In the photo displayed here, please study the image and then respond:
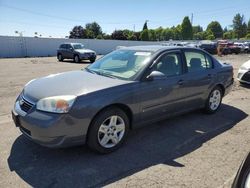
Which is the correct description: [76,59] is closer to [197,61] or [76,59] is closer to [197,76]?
[197,61]

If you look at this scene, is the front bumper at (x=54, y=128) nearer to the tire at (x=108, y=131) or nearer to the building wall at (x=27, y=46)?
the tire at (x=108, y=131)

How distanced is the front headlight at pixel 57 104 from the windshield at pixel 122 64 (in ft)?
3.67

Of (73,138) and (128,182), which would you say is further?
(73,138)

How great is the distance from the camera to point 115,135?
4.03m

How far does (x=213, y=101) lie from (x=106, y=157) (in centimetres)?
327

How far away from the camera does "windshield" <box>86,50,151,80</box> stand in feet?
14.6

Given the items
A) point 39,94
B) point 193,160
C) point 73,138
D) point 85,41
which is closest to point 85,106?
point 73,138

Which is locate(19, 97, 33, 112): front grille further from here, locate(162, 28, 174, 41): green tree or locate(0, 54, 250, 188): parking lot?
locate(162, 28, 174, 41): green tree

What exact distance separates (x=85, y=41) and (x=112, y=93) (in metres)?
33.8

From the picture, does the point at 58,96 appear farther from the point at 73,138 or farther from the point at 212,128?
the point at 212,128

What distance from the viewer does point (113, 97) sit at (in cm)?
384

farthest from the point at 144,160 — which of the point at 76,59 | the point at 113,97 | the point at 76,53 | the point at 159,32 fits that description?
the point at 159,32

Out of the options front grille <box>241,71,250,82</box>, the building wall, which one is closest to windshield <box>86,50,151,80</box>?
front grille <box>241,71,250,82</box>

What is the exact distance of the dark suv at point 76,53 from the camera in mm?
21062
